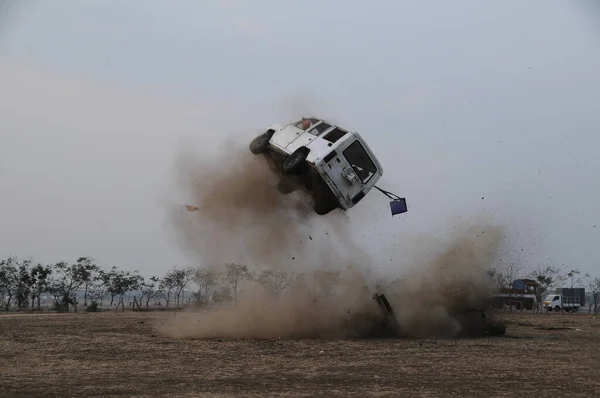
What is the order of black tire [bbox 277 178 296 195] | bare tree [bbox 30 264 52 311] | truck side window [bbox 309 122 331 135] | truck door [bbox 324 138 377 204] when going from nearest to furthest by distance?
1. truck door [bbox 324 138 377 204]
2. truck side window [bbox 309 122 331 135]
3. black tire [bbox 277 178 296 195]
4. bare tree [bbox 30 264 52 311]

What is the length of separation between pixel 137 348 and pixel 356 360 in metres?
6.75

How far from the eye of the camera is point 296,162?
17562 mm

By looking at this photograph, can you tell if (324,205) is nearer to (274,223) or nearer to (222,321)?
(274,223)

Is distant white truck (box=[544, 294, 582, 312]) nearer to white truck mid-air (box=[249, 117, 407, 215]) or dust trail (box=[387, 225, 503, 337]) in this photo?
dust trail (box=[387, 225, 503, 337])

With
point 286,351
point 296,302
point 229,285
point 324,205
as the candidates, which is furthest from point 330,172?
point 229,285

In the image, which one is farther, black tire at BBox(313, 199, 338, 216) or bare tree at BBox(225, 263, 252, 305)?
bare tree at BBox(225, 263, 252, 305)

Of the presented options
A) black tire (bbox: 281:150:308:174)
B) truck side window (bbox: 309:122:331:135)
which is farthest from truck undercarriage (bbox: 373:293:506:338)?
truck side window (bbox: 309:122:331:135)

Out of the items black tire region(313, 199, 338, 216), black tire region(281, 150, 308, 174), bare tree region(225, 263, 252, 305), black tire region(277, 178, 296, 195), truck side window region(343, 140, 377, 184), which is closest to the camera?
black tire region(281, 150, 308, 174)

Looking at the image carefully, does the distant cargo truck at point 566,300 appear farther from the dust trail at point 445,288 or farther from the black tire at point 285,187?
the black tire at point 285,187

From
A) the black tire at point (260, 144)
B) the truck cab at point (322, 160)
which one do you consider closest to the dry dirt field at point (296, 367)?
the truck cab at point (322, 160)

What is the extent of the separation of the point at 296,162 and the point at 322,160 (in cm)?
84

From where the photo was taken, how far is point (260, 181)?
2078 cm

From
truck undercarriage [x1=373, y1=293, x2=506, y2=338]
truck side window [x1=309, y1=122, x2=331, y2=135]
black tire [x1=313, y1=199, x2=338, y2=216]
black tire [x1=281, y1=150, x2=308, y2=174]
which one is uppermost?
truck side window [x1=309, y1=122, x2=331, y2=135]

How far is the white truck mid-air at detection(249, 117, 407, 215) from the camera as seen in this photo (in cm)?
1769
